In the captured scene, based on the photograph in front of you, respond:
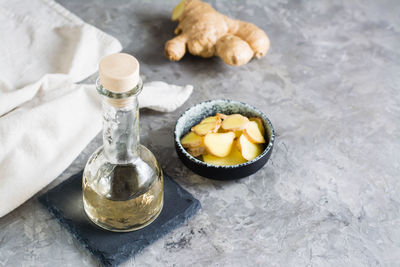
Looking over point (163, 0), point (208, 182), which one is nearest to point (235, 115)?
point (208, 182)

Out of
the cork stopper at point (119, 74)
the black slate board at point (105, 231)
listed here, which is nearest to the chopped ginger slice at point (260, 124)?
the black slate board at point (105, 231)

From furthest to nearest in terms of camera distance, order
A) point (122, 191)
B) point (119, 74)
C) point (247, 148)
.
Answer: point (247, 148) < point (122, 191) < point (119, 74)

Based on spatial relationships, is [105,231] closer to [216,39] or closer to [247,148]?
[247,148]

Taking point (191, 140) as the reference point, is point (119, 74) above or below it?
above

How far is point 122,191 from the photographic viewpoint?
25.7 inches

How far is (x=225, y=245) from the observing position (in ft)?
2.28

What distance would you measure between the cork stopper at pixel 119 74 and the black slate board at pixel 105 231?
0.21m

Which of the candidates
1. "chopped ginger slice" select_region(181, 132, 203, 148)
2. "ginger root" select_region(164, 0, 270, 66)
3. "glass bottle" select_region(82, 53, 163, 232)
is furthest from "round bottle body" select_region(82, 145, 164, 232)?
"ginger root" select_region(164, 0, 270, 66)

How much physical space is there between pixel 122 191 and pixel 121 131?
0.09 metres

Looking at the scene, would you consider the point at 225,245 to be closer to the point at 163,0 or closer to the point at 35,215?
the point at 35,215

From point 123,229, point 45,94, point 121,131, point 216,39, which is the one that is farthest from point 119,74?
point 216,39

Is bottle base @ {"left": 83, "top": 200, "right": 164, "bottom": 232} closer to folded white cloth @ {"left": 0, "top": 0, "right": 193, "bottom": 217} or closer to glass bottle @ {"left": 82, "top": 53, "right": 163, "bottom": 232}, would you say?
glass bottle @ {"left": 82, "top": 53, "right": 163, "bottom": 232}

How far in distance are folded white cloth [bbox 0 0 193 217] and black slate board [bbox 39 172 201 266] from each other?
0.04 m

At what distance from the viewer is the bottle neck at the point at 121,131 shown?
1.90 feet
